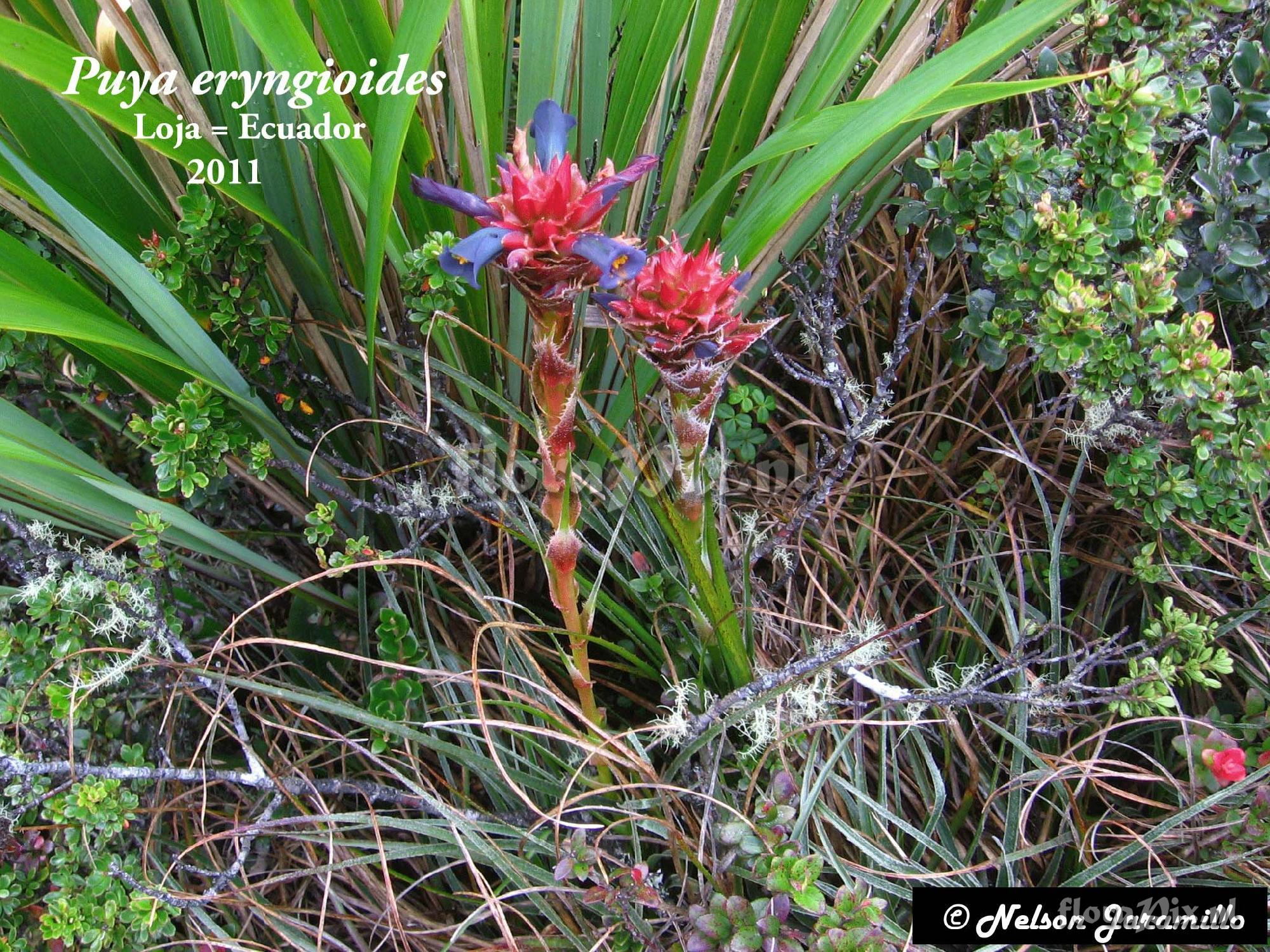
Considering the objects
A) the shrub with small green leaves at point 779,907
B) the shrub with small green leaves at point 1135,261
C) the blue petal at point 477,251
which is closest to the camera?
the blue petal at point 477,251

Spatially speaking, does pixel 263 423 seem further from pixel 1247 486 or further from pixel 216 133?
pixel 1247 486

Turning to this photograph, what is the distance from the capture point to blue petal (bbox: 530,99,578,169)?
2.40 ft

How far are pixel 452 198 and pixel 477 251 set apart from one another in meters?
0.07

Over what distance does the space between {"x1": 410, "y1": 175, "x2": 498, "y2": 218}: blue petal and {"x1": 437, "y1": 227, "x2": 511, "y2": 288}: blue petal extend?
0.8 inches

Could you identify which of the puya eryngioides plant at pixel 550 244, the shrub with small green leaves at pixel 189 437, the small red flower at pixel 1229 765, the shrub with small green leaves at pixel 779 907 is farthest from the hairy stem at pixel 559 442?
the small red flower at pixel 1229 765

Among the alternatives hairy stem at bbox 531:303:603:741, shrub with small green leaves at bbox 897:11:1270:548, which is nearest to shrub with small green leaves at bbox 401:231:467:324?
hairy stem at bbox 531:303:603:741

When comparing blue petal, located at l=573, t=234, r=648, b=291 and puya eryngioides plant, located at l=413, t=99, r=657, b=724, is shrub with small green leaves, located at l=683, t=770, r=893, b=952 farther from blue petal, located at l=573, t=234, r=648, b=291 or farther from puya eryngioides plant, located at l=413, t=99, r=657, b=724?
blue petal, located at l=573, t=234, r=648, b=291

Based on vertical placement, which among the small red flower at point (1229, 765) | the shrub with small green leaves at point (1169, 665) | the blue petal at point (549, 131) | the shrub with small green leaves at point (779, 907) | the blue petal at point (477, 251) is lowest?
the small red flower at point (1229, 765)

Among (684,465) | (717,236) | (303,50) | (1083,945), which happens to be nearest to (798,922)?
(1083,945)

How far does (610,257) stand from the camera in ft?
2.18

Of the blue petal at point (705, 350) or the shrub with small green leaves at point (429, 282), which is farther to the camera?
the shrub with small green leaves at point (429, 282)

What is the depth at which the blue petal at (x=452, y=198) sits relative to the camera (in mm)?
682

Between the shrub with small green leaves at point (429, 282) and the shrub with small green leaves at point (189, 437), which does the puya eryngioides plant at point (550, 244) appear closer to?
the shrub with small green leaves at point (429, 282)

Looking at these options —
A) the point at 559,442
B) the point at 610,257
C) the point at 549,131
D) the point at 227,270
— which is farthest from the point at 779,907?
the point at 227,270
